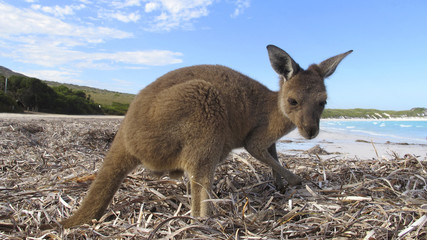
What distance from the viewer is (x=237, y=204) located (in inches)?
118

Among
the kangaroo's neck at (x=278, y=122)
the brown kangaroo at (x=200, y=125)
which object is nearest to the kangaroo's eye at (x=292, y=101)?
the brown kangaroo at (x=200, y=125)

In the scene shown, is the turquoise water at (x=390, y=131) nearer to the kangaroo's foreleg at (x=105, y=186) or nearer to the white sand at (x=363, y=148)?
A: the white sand at (x=363, y=148)

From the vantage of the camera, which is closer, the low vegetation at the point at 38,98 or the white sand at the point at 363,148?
Result: the white sand at the point at 363,148

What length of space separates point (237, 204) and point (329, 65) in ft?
7.61

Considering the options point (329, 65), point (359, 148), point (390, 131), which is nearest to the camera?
point (329, 65)

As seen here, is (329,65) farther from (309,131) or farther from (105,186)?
(105,186)

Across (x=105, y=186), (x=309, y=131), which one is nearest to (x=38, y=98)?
(x=105, y=186)

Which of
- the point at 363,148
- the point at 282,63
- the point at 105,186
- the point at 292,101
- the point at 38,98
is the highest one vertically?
the point at 38,98

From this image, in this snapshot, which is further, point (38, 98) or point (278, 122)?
point (38, 98)

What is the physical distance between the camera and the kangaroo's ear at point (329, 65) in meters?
4.12

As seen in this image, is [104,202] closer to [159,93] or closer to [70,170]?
[159,93]

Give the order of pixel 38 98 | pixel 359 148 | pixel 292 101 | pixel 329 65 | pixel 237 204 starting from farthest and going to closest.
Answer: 1. pixel 38 98
2. pixel 359 148
3. pixel 329 65
4. pixel 292 101
5. pixel 237 204

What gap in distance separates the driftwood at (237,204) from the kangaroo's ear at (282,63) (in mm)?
1388

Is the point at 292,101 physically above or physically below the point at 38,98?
below
